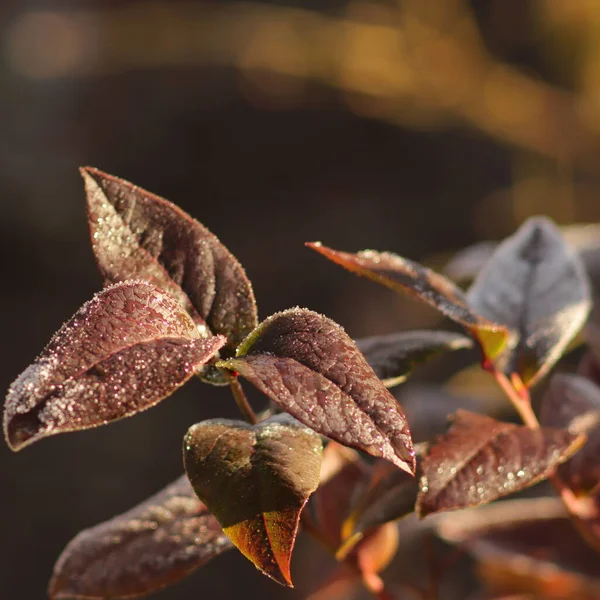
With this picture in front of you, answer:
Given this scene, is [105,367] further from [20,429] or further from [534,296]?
[534,296]

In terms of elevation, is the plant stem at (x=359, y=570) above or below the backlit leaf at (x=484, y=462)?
below

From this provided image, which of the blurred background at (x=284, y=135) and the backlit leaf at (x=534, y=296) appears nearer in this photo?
the backlit leaf at (x=534, y=296)

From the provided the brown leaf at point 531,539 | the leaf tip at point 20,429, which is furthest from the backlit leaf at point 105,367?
the brown leaf at point 531,539

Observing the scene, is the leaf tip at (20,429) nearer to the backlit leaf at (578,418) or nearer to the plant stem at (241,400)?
the plant stem at (241,400)

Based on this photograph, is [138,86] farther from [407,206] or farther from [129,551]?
[129,551]

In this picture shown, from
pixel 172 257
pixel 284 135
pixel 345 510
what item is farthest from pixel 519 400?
pixel 284 135

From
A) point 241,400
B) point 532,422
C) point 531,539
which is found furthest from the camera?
point 531,539
